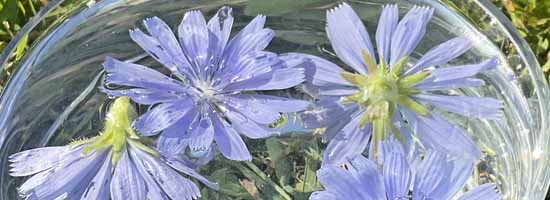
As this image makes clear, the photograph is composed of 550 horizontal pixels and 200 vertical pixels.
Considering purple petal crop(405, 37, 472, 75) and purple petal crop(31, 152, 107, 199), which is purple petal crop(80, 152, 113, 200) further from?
purple petal crop(405, 37, 472, 75)

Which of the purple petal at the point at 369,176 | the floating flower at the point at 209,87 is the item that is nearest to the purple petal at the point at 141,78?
the floating flower at the point at 209,87

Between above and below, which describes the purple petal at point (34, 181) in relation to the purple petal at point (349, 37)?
below

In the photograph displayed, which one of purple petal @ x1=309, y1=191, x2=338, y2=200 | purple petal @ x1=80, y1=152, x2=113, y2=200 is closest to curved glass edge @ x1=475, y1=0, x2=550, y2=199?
purple petal @ x1=309, y1=191, x2=338, y2=200

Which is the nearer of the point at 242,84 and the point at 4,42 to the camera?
the point at 242,84

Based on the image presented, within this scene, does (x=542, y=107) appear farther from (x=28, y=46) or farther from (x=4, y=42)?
(x=4, y=42)

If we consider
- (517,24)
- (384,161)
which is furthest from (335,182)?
(517,24)

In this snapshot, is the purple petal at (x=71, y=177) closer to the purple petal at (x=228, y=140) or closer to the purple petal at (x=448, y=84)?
the purple petal at (x=228, y=140)

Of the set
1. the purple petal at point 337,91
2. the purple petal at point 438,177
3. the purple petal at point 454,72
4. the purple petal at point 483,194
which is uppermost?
the purple petal at point 337,91
